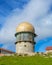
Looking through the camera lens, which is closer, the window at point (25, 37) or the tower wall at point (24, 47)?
the tower wall at point (24, 47)

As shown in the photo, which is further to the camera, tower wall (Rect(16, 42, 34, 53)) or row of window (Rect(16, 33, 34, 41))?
row of window (Rect(16, 33, 34, 41))

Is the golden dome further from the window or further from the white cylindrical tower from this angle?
the window

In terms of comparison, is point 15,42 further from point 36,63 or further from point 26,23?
point 36,63

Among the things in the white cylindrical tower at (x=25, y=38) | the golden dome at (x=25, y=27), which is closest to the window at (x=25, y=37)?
the white cylindrical tower at (x=25, y=38)

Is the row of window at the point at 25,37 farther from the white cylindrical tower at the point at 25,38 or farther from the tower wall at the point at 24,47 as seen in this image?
the tower wall at the point at 24,47

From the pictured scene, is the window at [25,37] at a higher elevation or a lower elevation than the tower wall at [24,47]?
higher

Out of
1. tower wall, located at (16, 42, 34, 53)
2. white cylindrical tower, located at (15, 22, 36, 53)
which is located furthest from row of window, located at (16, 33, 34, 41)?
tower wall, located at (16, 42, 34, 53)

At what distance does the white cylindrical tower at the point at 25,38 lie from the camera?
50.9m

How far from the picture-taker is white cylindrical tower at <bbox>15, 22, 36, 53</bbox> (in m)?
50.9

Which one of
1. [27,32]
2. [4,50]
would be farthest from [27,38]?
[4,50]

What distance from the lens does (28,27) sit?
51906mm

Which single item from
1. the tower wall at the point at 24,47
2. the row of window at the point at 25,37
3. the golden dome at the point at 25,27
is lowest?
the tower wall at the point at 24,47

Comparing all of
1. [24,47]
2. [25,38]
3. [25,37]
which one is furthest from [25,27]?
[24,47]

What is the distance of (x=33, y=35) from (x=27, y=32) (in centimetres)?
202
